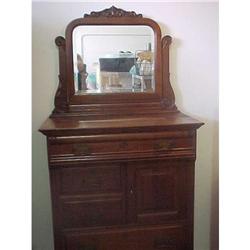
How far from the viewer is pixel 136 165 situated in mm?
1766

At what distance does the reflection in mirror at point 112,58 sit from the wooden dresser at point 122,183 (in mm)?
346

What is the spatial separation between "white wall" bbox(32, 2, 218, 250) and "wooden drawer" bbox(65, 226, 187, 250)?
53cm

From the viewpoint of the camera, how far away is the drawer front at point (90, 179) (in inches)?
67.9

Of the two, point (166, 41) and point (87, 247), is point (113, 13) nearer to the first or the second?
point (166, 41)

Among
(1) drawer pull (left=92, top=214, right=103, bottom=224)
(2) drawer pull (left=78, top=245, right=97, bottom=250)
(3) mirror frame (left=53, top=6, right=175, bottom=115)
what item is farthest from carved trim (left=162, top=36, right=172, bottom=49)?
(2) drawer pull (left=78, top=245, right=97, bottom=250)

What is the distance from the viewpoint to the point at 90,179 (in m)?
1.74

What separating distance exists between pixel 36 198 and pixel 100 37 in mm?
1223

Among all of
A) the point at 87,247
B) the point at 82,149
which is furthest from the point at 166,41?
the point at 87,247

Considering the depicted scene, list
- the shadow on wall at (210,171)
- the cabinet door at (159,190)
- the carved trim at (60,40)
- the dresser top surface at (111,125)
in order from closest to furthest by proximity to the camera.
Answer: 1. the dresser top surface at (111,125)
2. the cabinet door at (159,190)
3. the carved trim at (60,40)
4. the shadow on wall at (210,171)

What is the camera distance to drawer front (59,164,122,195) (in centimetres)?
172

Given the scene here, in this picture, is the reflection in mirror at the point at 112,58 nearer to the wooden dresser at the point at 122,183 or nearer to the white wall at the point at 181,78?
the white wall at the point at 181,78

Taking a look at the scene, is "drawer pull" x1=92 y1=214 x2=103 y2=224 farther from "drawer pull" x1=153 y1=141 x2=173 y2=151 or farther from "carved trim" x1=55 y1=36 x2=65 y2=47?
"carved trim" x1=55 y1=36 x2=65 y2=47

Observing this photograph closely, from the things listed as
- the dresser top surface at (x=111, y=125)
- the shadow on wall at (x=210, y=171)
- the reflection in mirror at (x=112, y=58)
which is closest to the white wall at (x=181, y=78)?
the shadow on wall at (x=210, y=171)

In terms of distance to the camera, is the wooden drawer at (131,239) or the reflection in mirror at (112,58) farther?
the reflection in mirror at (112,58)
